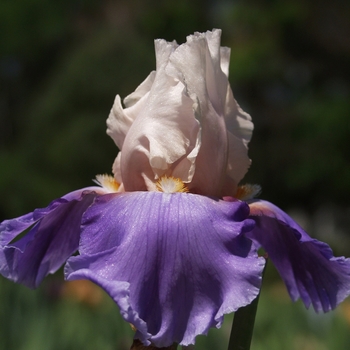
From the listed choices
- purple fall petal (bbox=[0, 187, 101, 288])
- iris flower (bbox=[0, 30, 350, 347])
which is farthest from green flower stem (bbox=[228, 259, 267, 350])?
purple fall petal (bbox=[0, 187, 101, 288])

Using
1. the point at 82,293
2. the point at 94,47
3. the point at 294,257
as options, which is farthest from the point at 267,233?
the point at 94,47

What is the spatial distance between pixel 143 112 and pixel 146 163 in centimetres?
8

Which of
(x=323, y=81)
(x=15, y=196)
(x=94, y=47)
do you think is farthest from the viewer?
(x=323, y=81)

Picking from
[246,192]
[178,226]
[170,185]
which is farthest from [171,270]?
[246,192]

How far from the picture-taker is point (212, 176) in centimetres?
79

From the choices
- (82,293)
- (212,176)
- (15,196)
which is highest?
(212,176)

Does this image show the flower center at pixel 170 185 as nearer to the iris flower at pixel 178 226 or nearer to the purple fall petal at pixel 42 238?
the iris flower at pixel 178 226

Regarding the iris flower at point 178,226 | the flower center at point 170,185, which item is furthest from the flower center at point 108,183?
the flower center at point 170,185

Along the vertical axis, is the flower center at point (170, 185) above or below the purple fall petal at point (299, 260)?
above

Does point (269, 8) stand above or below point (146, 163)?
below

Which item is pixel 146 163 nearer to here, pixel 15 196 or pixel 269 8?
pixel 15 196

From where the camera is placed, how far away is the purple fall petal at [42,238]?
2.63ft

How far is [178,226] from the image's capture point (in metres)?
0.67

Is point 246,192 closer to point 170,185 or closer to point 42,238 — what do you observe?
point 170,185
